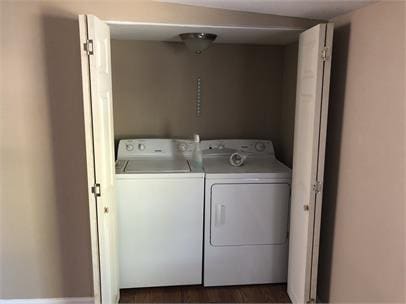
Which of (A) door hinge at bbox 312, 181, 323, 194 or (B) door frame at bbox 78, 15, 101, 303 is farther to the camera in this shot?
(A) door hinge at bbox 312, 181, 323, 194

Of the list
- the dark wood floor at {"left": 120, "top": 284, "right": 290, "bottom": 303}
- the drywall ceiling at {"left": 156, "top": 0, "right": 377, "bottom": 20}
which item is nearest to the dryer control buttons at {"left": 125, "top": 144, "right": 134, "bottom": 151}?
the dark wood floor at {"left": 120, "top": 284, "right": 290, "bottom": 303}

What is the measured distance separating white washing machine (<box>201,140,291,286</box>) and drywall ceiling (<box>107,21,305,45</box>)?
3.11 feet

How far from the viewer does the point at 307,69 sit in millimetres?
2109

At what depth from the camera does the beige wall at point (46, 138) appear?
82.4 inches

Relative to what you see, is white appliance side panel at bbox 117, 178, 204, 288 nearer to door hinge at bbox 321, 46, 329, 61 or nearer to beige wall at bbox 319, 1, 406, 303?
beige wall at bbox 319, 1, 406, 303

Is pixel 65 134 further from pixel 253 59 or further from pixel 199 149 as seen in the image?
pixel 253 59

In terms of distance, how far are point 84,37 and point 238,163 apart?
4.65ft

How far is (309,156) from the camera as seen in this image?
210cm

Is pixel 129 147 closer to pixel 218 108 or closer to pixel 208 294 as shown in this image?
pixel 218 108

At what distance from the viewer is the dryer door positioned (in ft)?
8.36

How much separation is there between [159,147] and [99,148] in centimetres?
102

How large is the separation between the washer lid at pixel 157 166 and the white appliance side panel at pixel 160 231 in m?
0.08

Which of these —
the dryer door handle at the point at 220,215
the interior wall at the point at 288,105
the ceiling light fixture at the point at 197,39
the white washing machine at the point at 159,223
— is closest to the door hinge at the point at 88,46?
A: the ceiling light fixture at the point at 197,39

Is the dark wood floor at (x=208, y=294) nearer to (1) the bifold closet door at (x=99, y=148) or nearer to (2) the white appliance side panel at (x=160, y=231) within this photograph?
(2) the white appliance side panel at (x=160, y=231)
